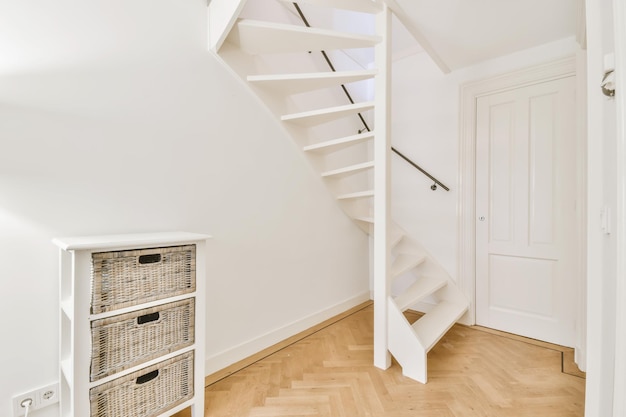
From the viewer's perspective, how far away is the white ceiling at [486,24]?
76.7 inches

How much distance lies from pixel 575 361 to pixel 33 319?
10.3 ft

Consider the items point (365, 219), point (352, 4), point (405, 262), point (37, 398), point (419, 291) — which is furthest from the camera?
point (365, 219)

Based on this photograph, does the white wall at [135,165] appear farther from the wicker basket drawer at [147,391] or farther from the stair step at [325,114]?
the wicker basket drawer at [147,391]

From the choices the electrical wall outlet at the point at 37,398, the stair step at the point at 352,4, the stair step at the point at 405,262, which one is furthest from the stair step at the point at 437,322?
the stair step at the point at 352,4

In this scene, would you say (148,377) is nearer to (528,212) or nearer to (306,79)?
(306,79)

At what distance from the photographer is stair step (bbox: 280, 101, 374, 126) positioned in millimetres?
2055

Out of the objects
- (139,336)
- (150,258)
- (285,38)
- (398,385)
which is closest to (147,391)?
(139,336)

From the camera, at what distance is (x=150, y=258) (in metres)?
1.31

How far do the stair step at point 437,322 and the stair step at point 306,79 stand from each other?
1.80 meters

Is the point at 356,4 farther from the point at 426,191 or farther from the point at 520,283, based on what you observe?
the point at 520,283
